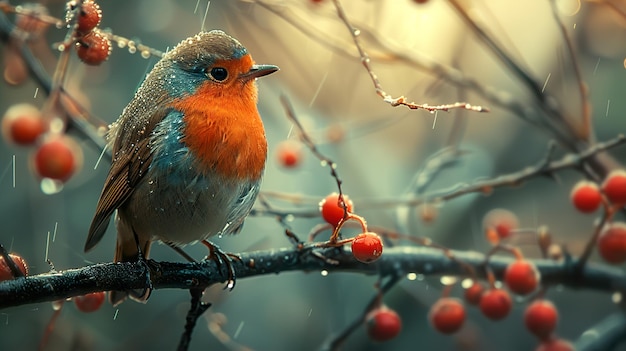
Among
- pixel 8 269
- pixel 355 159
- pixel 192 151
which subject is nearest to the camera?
pixel 8 269

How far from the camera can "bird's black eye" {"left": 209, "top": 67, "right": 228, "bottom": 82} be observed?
2260 millimetres

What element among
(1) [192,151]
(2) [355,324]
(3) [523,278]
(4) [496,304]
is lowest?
(2) [355,324]

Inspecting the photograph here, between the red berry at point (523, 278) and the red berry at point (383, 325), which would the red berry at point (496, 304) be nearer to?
the red berry at point (523, 278)

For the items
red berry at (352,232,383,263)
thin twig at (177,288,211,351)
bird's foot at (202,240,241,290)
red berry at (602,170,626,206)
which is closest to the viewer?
red berry at (352,232,383,263)

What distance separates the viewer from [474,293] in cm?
252

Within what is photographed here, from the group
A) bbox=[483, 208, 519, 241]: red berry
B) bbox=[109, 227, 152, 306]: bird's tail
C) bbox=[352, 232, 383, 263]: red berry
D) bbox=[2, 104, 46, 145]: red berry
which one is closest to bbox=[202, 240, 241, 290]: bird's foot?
bbox=[109, 227, 152, 306]: bird's tail

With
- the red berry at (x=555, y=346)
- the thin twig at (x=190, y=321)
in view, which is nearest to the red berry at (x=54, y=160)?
the thin twig at (x=190, y=321)

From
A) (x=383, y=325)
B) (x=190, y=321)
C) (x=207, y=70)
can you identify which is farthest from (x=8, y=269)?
(x=383, y=325)

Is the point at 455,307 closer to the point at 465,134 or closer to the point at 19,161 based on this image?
the point at 465,134

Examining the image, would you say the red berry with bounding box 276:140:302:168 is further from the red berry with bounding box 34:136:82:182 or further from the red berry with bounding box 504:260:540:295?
the red berry with bounding box 504:260:540:295

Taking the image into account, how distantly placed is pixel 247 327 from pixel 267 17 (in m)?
1.71

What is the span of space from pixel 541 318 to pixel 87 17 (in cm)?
174

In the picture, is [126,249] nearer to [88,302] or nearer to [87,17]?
[88,302]

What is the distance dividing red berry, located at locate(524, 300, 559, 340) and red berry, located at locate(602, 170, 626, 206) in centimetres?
44
